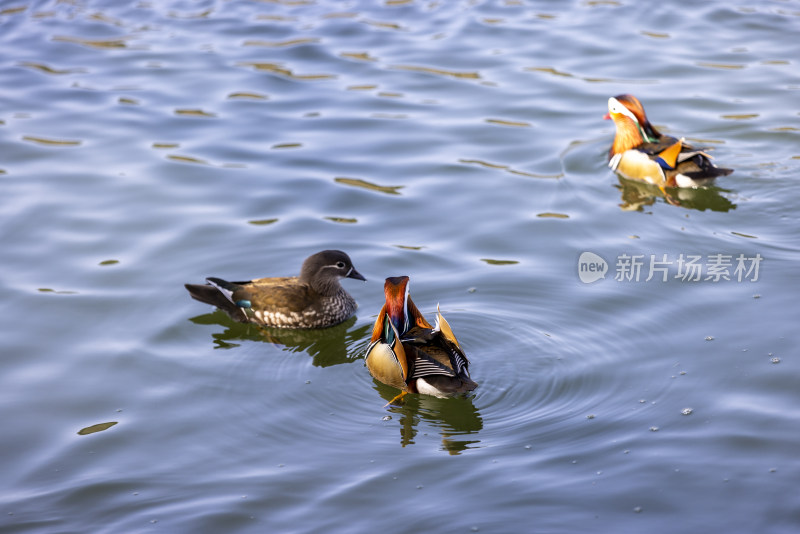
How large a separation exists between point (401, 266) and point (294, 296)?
126cm

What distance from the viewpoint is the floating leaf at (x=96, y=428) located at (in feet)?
23.0

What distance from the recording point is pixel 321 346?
8211 mm

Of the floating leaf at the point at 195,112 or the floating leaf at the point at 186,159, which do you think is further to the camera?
the floating leaf at the point at 195,112

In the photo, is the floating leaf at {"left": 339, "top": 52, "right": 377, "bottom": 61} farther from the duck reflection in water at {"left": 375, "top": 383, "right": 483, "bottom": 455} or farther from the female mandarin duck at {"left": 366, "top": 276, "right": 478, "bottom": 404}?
the duck reflection in water at {"left": 375, "top": 383, "right": 483, "bottom": 455}

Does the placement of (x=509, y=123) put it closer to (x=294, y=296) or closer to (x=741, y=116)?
(x=741, y=116)

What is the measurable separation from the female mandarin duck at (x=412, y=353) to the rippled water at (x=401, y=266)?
0.19 metres

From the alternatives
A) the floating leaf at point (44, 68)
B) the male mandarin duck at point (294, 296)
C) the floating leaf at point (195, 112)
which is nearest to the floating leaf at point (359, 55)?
the floating leaf at point (195, 112)

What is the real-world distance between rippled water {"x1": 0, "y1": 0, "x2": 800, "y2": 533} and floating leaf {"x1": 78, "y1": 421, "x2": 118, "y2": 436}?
0.03 m

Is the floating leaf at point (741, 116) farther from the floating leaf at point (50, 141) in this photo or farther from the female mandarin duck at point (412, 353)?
the floating leaf at point (50, 141)

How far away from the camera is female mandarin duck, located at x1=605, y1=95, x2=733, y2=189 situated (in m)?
10.2

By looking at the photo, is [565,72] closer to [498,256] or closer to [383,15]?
[383,15]

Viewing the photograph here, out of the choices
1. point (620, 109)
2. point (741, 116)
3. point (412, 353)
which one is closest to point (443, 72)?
point (620, 109)

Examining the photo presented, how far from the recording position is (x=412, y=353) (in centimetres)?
711

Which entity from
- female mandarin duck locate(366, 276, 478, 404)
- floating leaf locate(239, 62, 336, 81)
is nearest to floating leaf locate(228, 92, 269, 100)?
floating leaf locate(239, 62, 336, 81)
